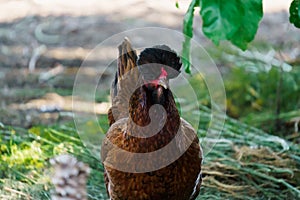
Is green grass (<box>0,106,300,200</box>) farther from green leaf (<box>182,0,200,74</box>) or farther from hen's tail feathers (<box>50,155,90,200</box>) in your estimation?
green leaf (<box>182,0,200,74</box>)

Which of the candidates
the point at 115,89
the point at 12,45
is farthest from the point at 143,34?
the point at 115,89

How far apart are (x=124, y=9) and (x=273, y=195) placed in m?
2.98

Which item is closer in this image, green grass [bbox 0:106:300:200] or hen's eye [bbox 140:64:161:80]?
hen's eye [bbox 140:64:161:80]

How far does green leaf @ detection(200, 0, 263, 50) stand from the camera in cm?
150

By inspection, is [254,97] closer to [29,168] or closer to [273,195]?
[273,195]

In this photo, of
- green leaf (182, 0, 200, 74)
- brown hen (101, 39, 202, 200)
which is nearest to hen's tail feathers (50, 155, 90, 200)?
brown hen (101, 39, 202, 200)

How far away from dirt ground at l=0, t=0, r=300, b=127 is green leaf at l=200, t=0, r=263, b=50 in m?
2.24

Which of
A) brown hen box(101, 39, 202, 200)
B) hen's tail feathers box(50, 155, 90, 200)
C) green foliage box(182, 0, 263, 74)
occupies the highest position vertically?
green foliage box(182, 0, 263, 74)

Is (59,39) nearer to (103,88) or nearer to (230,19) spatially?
(103,88)

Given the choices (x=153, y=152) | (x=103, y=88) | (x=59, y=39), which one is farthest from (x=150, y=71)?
(x=59, y=39)

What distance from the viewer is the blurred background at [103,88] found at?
9.62ft

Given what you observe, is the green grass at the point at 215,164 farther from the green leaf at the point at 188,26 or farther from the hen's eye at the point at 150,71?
the green leaf at the point at 188,26

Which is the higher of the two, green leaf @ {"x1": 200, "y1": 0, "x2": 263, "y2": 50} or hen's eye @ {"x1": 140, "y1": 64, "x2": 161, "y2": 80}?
green leaf @ {"x1": 200, "y1": 0, "x2": 263, "y2": 50}

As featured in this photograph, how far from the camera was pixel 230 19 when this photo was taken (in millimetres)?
1504
